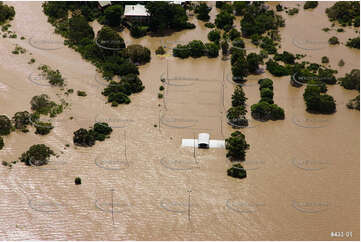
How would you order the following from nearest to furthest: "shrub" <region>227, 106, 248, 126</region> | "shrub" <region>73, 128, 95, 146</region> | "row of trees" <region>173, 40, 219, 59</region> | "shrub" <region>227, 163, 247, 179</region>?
"shrub" <region>227, 163, 247, 179</region> → "shrub" <region>73, 128, 95, 146</region> → "shrub" <region>227, 106, 248, 126</region> → "row of trees" <region>173, 40, 219, 59</region>

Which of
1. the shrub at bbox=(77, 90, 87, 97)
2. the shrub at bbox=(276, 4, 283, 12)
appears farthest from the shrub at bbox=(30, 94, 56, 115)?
the shrub at bbox=(276, 4, 283, 12)

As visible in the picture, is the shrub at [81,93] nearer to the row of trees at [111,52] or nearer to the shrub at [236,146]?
the row of trees at [111,52]

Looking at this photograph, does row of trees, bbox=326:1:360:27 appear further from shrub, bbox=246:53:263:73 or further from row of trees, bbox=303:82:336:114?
row of trees, bbox=303:82:336:114

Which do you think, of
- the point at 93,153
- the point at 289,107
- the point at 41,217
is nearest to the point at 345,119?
the point at 289,107

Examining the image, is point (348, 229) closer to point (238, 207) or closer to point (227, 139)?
point (238, 207)

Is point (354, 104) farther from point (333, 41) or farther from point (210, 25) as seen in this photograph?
point (210, 25)

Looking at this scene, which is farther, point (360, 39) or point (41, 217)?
point (360, 39)

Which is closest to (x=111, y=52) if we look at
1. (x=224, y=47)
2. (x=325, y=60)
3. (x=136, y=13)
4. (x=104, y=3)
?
(x=136, y=13)
